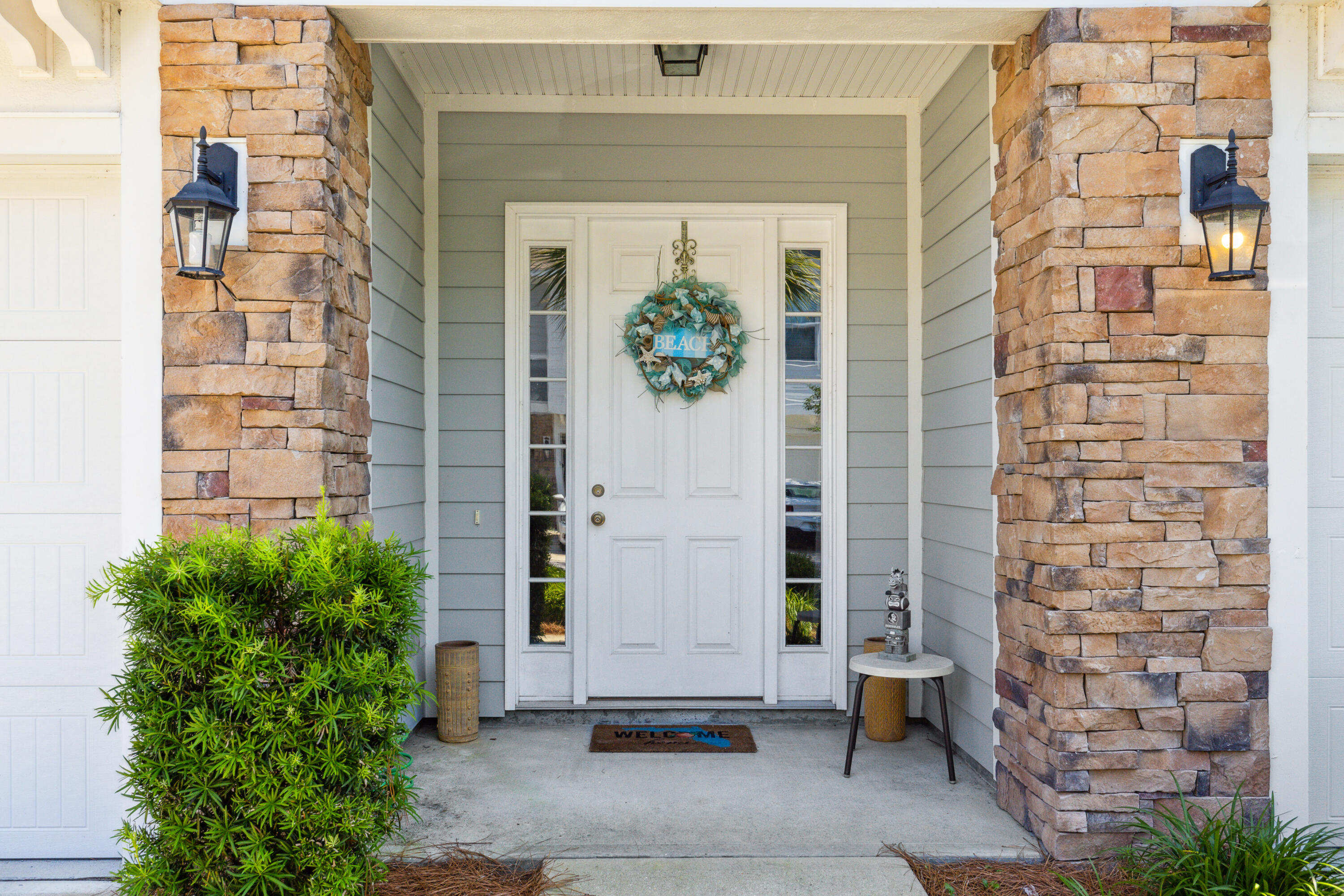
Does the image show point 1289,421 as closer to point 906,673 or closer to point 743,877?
point 906,673

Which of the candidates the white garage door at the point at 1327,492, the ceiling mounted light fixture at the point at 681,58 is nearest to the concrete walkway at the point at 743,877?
the white garage door at the point at 1327,492

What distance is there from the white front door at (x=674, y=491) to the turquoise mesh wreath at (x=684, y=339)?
0.25ft

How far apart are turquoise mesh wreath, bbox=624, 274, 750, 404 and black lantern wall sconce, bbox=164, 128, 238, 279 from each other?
67.7 inches

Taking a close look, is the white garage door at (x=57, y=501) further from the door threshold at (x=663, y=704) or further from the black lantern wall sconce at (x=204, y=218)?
the door threshold at (x=663, y=704)

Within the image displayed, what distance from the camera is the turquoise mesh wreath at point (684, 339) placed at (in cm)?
Result: 359

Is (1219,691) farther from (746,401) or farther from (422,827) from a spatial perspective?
(422,827)

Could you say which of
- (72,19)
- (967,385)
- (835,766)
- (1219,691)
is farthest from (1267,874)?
(72,19)

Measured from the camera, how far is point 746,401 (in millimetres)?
3676

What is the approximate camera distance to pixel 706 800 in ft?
9.08

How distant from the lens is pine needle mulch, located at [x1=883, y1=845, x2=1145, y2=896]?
219 cm

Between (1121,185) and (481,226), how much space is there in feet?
8.03

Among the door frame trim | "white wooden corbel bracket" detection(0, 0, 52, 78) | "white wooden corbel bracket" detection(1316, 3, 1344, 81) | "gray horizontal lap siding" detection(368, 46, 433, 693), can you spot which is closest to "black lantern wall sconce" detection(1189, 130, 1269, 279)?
"white wooden corbel bracket" detection(1316, 3, 1344, 81)

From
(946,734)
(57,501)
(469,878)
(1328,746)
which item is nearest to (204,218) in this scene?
(57,501)

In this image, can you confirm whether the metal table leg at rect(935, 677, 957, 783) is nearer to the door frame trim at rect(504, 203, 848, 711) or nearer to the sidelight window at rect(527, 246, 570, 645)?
the door frame trim at rect(504, 203, 848, 711)
